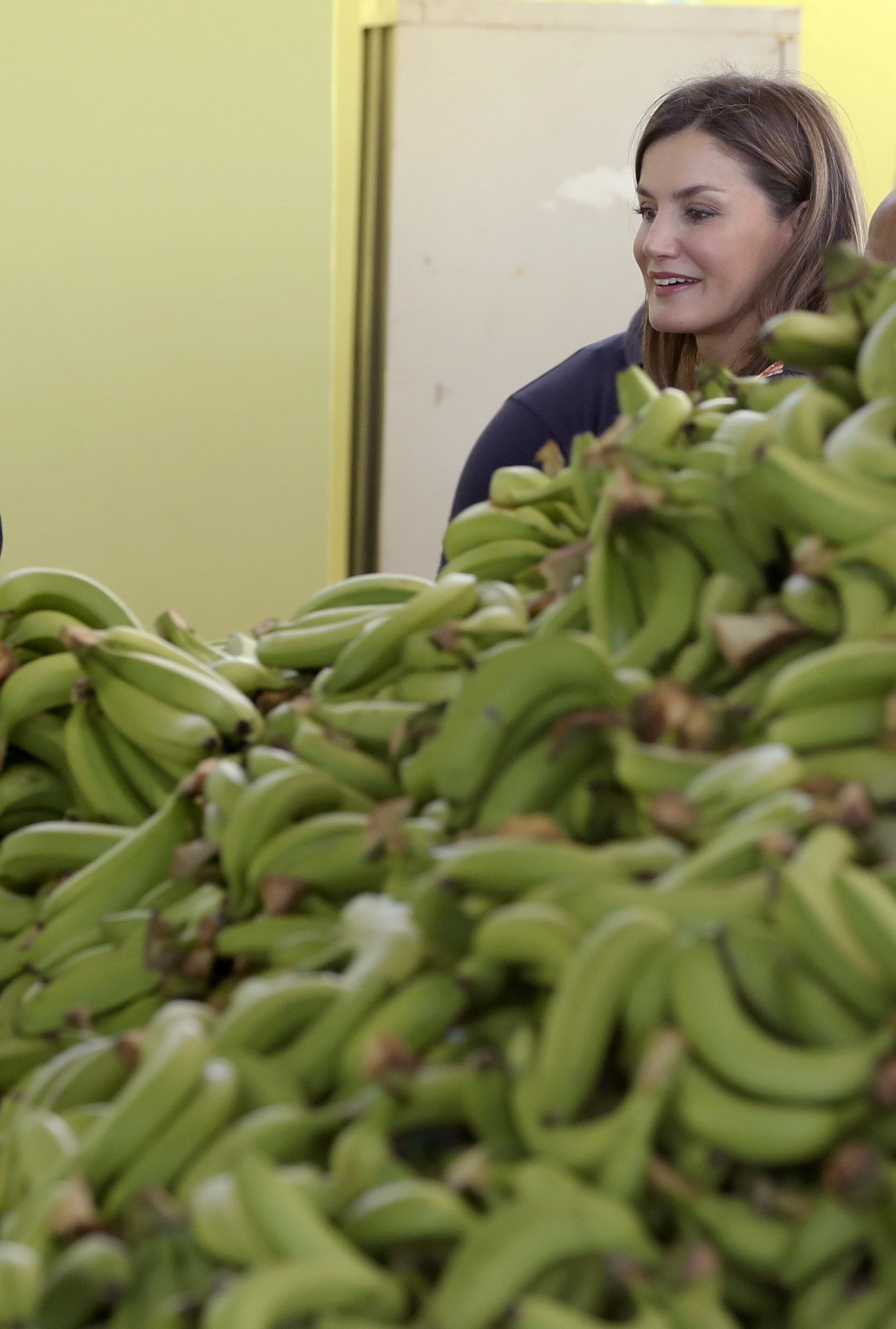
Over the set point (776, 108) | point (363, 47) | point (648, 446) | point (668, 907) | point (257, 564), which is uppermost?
point (363, 47)

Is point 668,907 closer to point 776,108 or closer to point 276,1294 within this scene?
point 276,1294

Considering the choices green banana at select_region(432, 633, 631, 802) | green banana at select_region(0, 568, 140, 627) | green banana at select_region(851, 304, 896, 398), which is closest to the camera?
green banana at select_region(432, 633, 631, 802)

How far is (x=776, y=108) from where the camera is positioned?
2145mm

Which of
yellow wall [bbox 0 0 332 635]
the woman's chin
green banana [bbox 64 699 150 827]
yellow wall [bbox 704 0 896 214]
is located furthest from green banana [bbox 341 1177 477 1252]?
yellow wall [bbox 704 0 896 214]

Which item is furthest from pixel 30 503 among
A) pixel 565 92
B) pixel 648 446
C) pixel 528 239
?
pixel 648 446

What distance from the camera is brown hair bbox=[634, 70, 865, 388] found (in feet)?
6.96

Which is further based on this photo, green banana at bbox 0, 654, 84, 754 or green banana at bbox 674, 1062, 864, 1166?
green banana at bbox 0, 654, 84, 754

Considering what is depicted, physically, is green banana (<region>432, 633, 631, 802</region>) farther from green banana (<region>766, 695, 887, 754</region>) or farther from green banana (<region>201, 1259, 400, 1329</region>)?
green banana (<region>201, 1259, 400, 1329</region>)

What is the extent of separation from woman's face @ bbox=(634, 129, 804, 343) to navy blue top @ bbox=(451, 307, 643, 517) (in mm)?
129

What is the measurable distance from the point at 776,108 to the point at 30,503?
6.49ft

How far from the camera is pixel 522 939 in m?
0.56

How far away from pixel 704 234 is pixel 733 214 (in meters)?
0.05

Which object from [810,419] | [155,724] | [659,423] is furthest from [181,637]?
[810,419]

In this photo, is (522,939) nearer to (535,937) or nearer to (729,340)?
(535,937)
